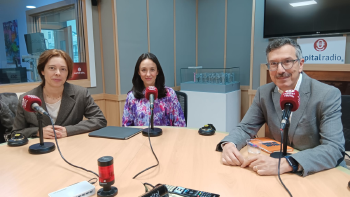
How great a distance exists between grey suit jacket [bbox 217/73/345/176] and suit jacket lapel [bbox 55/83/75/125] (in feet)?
3.91

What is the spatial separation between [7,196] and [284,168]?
113 cm

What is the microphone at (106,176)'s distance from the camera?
87cm

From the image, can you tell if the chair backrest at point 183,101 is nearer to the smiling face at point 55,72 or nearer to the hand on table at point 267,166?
the smiling face at point 55,72

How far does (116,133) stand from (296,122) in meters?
1.15

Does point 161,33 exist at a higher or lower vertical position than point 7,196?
higher

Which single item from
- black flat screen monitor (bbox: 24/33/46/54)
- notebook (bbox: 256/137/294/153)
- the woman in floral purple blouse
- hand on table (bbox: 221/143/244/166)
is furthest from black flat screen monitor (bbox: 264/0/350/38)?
black flat screen monitor (bbox: 24/33/46/54)

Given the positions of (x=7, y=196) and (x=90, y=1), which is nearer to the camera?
(x=7, y=196)

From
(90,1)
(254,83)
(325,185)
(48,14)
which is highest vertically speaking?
(90,1)

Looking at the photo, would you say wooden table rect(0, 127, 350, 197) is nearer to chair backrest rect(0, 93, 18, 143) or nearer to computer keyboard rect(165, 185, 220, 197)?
computer keyboard rect(165, 185, 220, 197)

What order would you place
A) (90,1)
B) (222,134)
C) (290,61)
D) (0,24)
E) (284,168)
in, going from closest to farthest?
(284,168) → (290,61) → (222,134) → (0,24) → (90,1)

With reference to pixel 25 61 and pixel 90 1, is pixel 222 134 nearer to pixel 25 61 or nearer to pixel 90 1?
pixel 25 61

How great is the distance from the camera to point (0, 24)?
2646 mm

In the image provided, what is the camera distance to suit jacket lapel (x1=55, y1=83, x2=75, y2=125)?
1864 millimetres

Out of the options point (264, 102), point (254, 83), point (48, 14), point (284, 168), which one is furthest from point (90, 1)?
point (284, 168)
